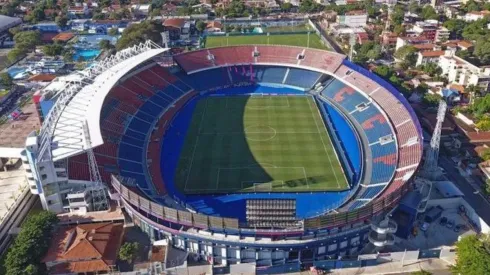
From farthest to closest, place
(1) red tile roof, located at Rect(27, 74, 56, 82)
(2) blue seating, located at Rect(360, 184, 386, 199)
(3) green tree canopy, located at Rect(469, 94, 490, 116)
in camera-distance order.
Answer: (1) red tile roof, located at Rect(27, 74, 56, 82) < (3) green tree canopy, located at Rect(469, 94, 490, 116) < (2) blue seating, located at Rect(360, 184, 386, 199)

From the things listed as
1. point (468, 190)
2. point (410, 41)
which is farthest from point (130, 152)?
point (410, 41)

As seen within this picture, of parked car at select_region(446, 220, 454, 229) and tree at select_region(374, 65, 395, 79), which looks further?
tree at select_region(374, 65, 395, 79)

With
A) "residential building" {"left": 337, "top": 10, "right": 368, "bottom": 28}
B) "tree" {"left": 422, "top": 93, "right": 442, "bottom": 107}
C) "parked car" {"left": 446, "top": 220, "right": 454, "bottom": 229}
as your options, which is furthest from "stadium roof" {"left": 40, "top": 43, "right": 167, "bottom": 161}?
"residential building" {"left": 337, "top": 10, "right": 368, "bottom": 28}

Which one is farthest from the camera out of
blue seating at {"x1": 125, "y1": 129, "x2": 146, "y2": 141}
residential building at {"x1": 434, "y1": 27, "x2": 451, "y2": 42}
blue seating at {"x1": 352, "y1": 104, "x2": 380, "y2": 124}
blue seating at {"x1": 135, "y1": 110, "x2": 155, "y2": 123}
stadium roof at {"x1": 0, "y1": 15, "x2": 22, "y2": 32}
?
stadium roof at {"x1": 0, "y1": 15, "x2": 22, "y2": 32}

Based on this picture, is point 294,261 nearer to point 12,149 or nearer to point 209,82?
point 12,149

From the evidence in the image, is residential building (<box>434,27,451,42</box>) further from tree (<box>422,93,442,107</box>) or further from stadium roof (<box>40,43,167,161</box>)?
stadium roof (<box>40,43,167,161</box>)

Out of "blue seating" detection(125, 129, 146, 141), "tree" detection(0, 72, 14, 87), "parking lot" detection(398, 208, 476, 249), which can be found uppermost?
"tree" detection(0, 72, 14, 87)

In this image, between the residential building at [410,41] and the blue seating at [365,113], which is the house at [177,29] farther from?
the blue seating at [365,113]

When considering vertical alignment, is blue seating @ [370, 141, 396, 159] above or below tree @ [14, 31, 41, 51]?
below
